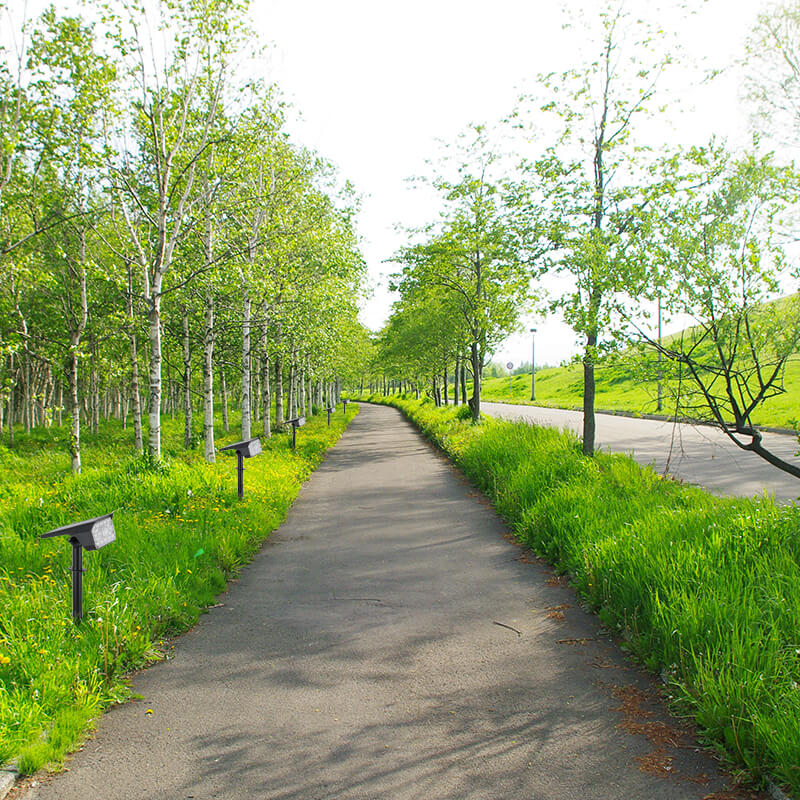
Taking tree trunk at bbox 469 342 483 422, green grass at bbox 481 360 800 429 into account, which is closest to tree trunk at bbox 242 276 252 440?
tree trunk at bbox 469 342 483 422

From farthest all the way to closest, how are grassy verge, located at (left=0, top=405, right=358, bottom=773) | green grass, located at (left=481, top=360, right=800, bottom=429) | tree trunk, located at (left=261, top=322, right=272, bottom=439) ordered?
tree trunk, located at (left=261, top=322, right=272, bottom=439) → green grass, located at (left=481, top=360, right=800, bottom=429) → grassy verge, located at (left=0, top=405, right=358, bottom=773)

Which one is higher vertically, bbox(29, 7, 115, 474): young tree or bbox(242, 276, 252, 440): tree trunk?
bbox(29, 7, 115, 474): young tree

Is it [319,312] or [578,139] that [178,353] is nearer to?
[319,312]

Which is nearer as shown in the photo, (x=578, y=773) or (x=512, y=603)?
(x=578, y=773)

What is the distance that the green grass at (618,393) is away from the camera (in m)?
6.33

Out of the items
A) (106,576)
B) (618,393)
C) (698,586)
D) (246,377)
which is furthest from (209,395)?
(618,393)

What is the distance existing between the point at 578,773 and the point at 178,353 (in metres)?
24.1

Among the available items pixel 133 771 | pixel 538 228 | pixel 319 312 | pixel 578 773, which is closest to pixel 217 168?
pixel 538 228

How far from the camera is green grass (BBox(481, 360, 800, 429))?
6.33 meters

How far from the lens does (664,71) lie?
413 inches

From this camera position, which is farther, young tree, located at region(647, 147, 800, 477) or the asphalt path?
the asphalt path

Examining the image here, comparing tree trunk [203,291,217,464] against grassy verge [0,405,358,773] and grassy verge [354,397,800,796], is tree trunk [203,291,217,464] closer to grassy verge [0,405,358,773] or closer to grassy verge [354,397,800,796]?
grassy verge [0,405,358,773]

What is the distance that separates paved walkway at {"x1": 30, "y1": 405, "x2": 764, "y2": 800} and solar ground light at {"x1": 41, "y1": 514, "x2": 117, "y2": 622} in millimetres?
803

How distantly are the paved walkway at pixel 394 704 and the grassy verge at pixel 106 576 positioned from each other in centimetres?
24
